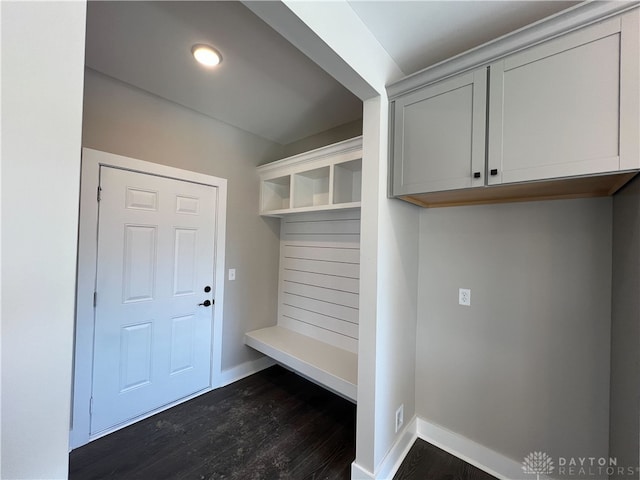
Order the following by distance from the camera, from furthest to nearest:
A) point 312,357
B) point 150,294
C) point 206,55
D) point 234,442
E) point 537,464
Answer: point 312,357, point 150,294, point 234,442, point 206,55, point 537,464

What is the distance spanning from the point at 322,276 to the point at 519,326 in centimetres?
158

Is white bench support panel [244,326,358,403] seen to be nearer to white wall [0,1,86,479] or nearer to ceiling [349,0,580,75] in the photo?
white wall [0,1,86,479]

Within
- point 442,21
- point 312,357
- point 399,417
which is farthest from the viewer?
point 312,357

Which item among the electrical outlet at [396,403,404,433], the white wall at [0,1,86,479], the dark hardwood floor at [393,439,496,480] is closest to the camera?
the white wall at [0,1,86,479]

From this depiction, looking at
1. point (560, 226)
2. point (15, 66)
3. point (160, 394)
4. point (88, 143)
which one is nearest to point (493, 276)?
point (560, 226)

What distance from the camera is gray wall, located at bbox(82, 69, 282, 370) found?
1.94m

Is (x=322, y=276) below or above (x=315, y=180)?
below

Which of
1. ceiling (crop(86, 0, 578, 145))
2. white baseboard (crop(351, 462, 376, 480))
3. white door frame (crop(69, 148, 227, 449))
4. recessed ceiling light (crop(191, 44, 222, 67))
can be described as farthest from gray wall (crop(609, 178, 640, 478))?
white door frame (crop(69, 148, 227, 449))

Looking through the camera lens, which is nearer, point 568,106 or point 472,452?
point 568,106

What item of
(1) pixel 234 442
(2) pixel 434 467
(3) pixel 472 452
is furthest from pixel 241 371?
(3) pixel 472 452

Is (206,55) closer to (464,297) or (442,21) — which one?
(442,21)

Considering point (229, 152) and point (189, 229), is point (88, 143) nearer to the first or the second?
point (189, 229)

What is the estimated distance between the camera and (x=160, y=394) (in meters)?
2.24

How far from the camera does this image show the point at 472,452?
5.77ft
